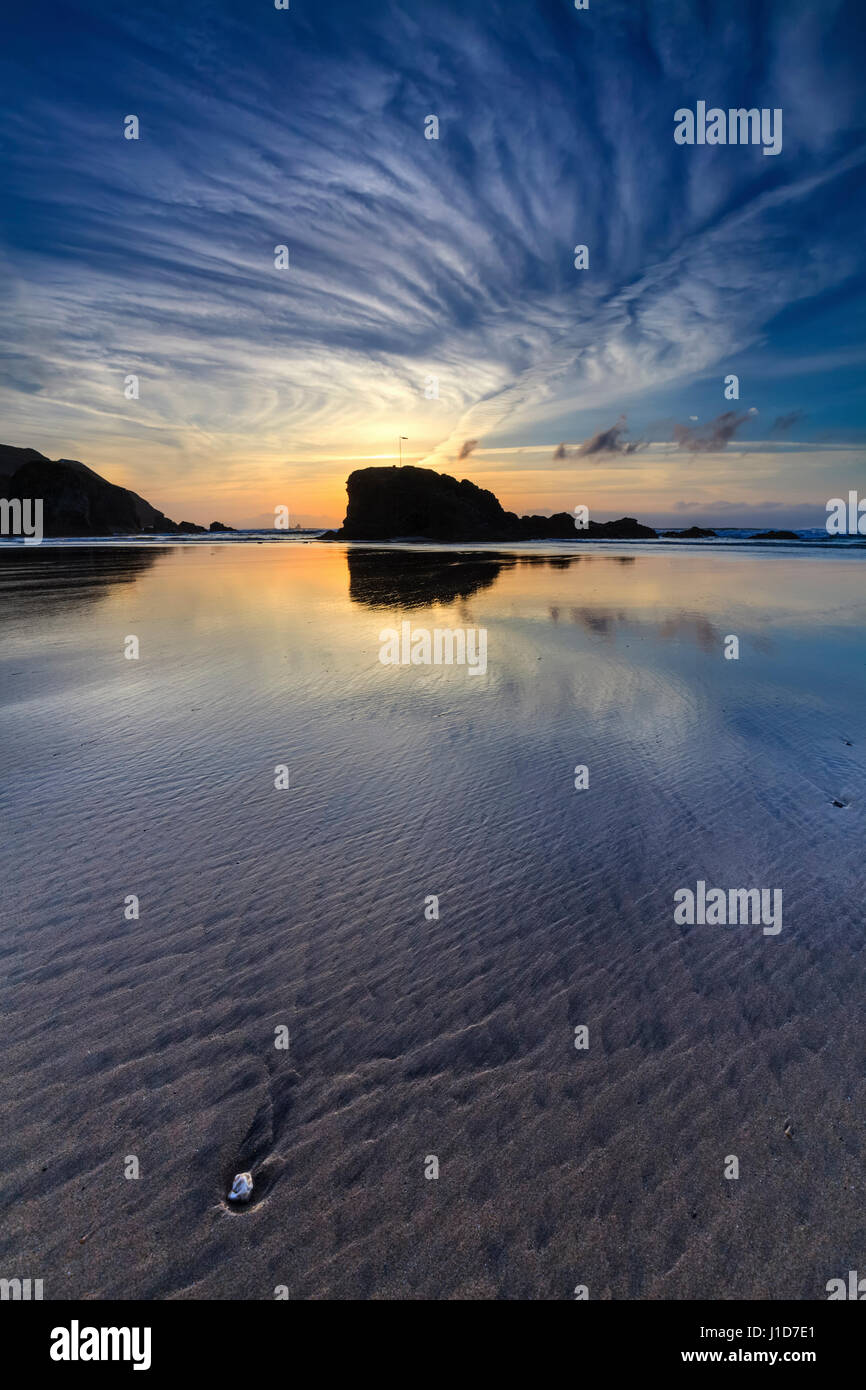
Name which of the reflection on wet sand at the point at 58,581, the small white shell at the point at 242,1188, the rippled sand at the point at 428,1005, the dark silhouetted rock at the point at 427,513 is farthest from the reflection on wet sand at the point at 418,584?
the dark silhouetted rock at the point at 427,513

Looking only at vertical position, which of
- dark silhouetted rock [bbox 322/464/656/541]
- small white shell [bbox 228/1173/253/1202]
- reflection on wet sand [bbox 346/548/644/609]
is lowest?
small white shell [bbox 228/1173/253/1202]

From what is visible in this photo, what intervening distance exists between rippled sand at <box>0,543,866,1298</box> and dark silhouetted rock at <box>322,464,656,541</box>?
4681 inches

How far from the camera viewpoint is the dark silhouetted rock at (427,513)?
5069 inches

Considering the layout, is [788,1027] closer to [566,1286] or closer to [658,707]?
[566,1286]

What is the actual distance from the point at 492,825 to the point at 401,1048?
2.77 meters

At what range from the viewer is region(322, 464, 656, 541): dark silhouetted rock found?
12875cm

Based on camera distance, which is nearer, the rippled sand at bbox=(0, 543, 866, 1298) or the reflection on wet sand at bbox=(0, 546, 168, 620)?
the rippled sand at bbox=(0, 543, 866, 1298)

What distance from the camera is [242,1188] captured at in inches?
106

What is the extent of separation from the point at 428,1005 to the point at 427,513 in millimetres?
137121

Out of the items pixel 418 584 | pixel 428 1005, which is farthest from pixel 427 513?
pixel 428 1005

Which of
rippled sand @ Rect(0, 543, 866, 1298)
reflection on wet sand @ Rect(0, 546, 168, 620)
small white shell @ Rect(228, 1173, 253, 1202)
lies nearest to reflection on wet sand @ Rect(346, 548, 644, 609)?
reflection on wet sand @ Rect(0, 546, 168, 620)

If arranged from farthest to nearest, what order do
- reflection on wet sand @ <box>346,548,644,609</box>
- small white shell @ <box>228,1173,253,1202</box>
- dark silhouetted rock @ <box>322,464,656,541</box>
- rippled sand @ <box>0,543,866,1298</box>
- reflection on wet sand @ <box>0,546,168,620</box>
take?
1. dark silhouetted rock @ <box>322,464,656,541</box>
2. reflection on wet sand @ <box>346,548,644,609</box>
3. reflection on wet sand @ <box>0,546,168,620</box>
4. small white shell @ <box>228,1173,253,1202</box>
5. rippled sand @ <box>0,543,866,1298</box>

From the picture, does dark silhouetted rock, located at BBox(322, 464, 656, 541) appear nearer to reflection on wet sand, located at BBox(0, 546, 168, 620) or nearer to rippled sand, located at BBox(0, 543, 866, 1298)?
reflection on wet sand, located at BBox(0, 546, 168, 620)

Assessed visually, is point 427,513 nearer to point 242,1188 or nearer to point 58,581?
point 58,581
